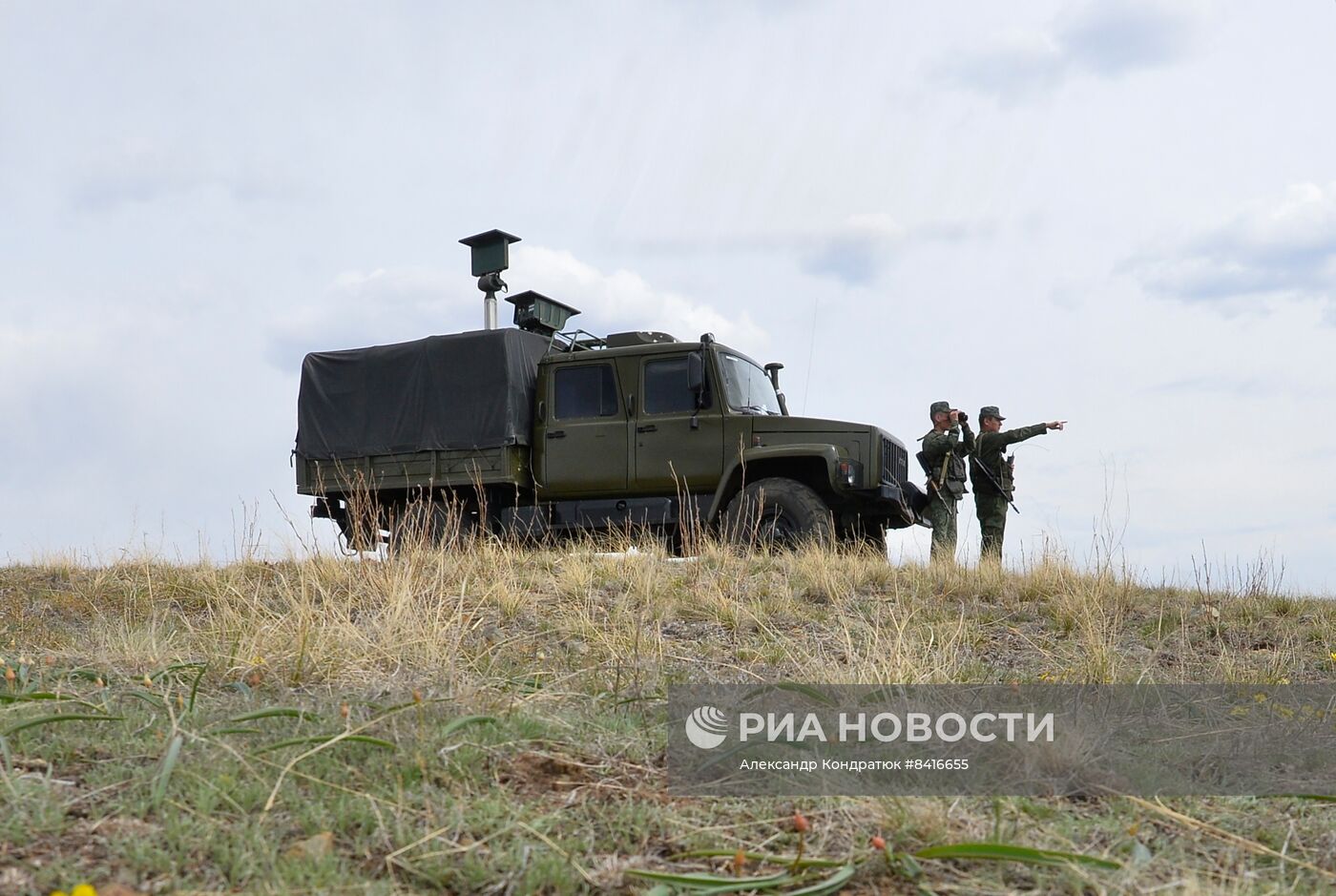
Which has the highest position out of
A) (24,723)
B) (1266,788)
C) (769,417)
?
(769,417)

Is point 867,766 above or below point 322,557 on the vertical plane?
below

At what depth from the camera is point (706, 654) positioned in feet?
18.4

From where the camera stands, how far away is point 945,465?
11.5 metres

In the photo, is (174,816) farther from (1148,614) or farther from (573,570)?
Result: (1148,614)

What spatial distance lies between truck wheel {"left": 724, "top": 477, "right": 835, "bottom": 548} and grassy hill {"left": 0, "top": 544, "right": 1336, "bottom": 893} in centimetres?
382

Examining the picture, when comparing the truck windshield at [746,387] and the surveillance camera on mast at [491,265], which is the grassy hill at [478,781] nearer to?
the truck windshield at [746,387]

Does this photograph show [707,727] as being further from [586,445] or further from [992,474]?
[992,474]

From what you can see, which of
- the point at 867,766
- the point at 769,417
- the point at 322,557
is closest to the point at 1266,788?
the point at 867,766

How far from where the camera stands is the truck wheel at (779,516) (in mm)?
10312

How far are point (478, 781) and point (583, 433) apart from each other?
8336mm

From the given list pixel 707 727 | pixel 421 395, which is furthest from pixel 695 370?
pixel 707 727

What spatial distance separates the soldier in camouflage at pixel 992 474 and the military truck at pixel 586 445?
69cm

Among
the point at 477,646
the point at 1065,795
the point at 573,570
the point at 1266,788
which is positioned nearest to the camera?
the point at 1065,795

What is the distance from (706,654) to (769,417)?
550cm
